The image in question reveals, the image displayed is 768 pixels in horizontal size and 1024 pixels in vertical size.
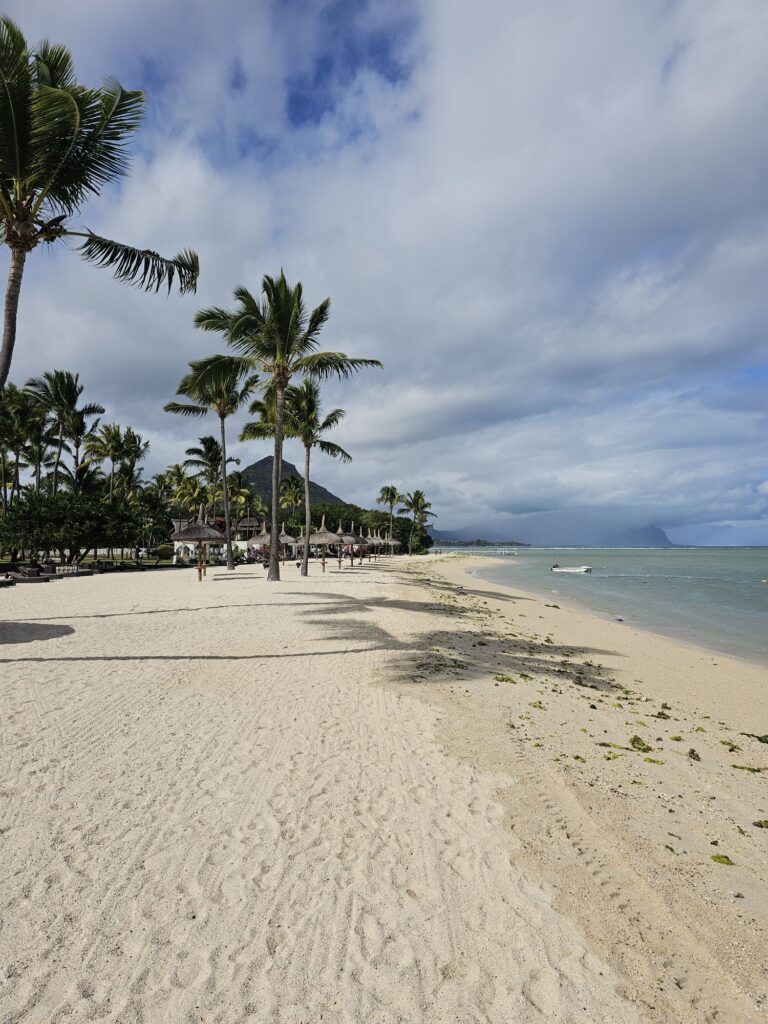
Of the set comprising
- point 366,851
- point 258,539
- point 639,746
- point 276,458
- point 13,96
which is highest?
point 13,96

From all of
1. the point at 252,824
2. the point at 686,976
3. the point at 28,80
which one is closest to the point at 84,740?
the point at 252,824

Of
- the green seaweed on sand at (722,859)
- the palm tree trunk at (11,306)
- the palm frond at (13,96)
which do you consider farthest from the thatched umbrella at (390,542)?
the green seaweed on sand at (722,859)

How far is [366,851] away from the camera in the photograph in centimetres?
333

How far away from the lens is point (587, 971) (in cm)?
247

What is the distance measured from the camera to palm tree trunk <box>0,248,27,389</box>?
9.21 m

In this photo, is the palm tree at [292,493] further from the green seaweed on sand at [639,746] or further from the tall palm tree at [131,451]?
the green seaweed on sand at [639,746]

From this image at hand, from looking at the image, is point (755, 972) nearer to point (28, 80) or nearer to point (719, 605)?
point (28, 80)

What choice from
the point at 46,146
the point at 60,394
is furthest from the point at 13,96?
the point at 60,394

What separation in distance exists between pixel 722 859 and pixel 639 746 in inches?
83.4

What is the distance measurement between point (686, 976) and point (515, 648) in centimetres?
843

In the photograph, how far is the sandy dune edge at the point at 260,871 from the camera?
7.48 feet

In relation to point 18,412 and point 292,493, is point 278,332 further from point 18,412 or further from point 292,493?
point 292,493

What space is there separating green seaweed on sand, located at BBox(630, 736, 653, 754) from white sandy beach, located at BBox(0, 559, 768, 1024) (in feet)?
0.28

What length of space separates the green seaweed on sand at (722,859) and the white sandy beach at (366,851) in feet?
0.19
